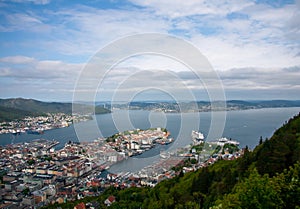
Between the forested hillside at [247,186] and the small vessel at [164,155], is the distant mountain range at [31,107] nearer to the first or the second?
the small vessel at [164,155]

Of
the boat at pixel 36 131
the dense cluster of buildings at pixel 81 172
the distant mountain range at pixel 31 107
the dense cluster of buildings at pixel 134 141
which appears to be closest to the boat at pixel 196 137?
the dense cluster of buildings at pixel 81 172

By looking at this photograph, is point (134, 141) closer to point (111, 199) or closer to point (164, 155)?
point (164, 155)

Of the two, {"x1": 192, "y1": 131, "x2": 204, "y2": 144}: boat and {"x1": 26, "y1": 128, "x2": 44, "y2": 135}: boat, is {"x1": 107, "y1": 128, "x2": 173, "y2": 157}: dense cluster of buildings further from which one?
{"x1": 26, "y1": 128, "x2": 44, "y2": 135}: boat

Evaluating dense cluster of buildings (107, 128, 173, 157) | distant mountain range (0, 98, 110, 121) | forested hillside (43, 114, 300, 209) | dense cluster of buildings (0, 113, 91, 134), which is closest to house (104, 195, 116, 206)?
forested hillside (43, 114, 300, 209)

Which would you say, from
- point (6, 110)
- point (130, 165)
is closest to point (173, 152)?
point (130, 165)

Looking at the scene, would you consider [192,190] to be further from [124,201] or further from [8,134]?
[8,134]
